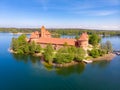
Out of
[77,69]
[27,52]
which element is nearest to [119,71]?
[77,69]

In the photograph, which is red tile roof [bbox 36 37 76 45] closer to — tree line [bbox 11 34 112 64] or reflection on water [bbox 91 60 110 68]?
tree line [bbox 11 34 112 64]

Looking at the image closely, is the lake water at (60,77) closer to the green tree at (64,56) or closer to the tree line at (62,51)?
the green tree at (64,56)

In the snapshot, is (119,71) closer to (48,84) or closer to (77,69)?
(77,69)

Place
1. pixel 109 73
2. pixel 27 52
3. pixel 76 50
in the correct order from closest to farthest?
pixel 109 73, pixel 76 50, pixel 27 52

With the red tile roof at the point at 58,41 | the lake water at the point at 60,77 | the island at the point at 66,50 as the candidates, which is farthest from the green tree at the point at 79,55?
the red tile roof at the point at 58,41

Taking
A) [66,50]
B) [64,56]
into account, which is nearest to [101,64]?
[66,50]

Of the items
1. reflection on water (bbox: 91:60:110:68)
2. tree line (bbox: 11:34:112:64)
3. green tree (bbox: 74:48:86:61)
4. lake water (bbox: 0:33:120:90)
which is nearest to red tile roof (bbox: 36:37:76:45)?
tree line (bbox: 11:34:112:64)
